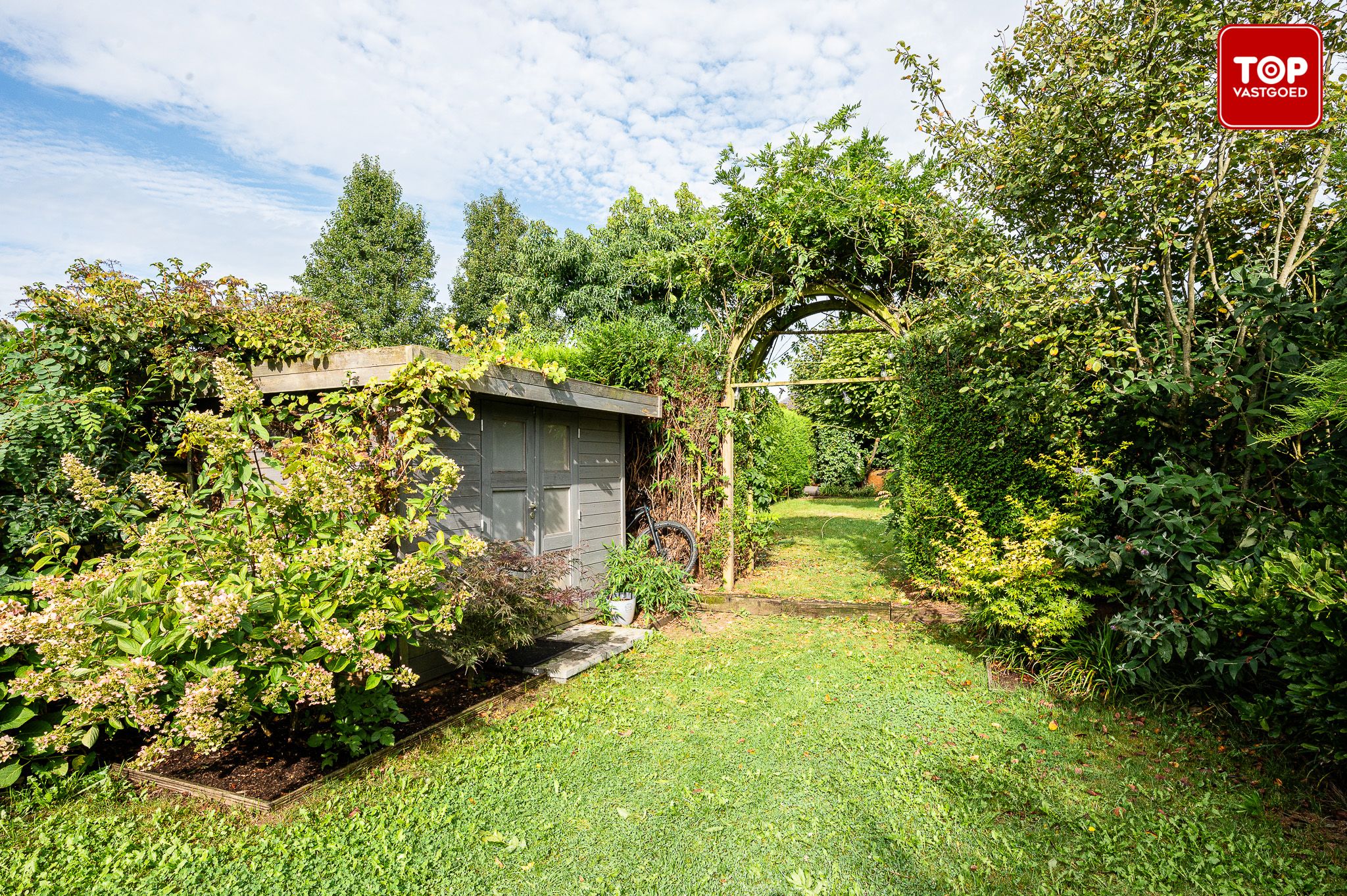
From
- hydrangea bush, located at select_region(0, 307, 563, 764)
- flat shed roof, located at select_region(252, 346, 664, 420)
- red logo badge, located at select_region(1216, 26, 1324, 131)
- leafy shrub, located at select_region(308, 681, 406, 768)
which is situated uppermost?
red logo badge, located at select_region(1216, 26, 1324, 131)

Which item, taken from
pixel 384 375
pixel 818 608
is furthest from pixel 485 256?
pixel 384 375

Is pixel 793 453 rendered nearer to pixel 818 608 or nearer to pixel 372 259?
pixel 818 608

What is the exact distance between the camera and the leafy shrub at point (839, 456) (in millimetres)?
21406

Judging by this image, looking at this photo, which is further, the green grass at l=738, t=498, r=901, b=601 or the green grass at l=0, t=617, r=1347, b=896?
the green grass at l=738, t=498, r=901, b=601

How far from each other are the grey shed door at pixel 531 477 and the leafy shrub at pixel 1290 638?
460 centimetres

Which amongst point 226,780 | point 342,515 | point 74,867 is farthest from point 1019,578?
point 74,867

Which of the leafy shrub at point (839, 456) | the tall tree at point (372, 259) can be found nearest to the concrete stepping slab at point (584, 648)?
the tall tree at point (372, 259)

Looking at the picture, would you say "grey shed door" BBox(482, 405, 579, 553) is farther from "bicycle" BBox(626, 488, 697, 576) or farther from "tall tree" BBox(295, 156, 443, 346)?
"tall tree" BBox(295, 156, 443, 346)

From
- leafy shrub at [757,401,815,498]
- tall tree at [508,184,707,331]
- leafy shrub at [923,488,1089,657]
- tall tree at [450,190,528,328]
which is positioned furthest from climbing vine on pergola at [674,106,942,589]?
tall tree at [450,190,528,328]

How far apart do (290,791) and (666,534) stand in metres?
4.84

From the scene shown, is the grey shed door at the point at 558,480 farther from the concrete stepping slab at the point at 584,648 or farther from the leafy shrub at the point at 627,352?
the leafy shrub at the point at 627,352

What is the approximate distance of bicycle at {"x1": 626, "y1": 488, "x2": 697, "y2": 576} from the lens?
703 cm

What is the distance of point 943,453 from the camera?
19.7 feet

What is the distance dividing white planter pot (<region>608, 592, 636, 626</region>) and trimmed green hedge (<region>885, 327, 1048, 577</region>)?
305cm
